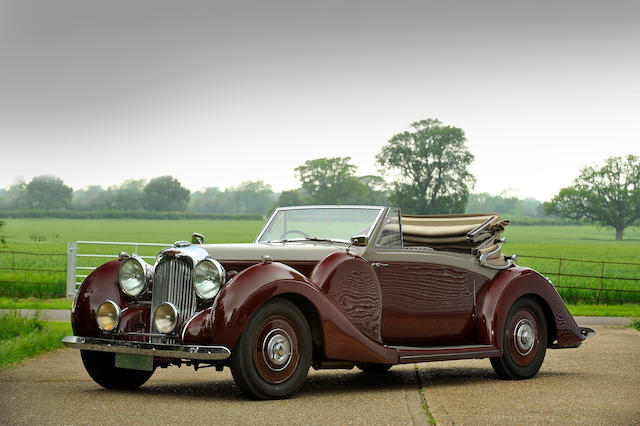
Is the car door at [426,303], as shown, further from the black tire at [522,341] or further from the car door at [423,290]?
the black tire at [522,341]

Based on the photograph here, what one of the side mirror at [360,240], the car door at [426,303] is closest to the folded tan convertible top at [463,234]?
the car door at [426,303]

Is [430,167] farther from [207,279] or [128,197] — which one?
[207,279]

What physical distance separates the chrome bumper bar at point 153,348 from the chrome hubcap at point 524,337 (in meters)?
4.11

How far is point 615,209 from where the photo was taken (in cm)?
9800

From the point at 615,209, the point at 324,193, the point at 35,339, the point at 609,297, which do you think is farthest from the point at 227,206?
the point at 35,339

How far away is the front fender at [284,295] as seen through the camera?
25.0 ft

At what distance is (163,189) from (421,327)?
3315 inches

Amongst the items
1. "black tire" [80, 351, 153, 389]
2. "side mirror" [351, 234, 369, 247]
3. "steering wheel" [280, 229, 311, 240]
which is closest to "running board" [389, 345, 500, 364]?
"side mirror" [351, 234, 369, 247]

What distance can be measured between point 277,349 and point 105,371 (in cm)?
204

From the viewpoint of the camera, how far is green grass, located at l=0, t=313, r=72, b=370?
11.5 meters

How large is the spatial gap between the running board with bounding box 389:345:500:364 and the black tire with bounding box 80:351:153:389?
2.65 metres

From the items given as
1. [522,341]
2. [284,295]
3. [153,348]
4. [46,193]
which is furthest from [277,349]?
[46,193]

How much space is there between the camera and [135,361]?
26.4 feet

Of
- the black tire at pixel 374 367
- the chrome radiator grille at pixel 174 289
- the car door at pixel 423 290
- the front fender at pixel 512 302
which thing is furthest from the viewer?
the black tire at pixel 374 367
